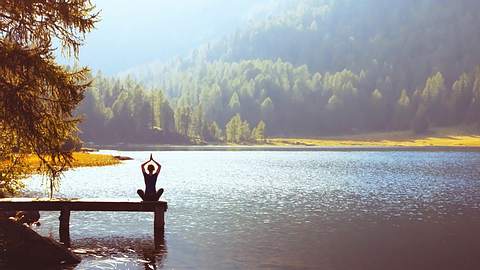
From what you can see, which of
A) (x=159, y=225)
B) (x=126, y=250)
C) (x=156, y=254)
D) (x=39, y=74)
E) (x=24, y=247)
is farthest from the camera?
(x=159, y=225)

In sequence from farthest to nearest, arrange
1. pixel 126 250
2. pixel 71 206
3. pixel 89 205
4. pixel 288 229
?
1. pixel 288 229
2. pixel 71 206
3. pixel 89 205
4. pixel 126 250

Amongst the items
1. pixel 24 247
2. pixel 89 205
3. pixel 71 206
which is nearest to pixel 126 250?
pixel 89 205

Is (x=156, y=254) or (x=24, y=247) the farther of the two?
(x=156, y=254)

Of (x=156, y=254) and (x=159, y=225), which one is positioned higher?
(x=159, y=225)

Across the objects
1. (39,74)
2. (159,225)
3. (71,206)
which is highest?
(39,74)

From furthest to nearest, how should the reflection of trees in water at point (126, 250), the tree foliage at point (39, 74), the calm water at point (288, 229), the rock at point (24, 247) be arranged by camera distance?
the calm water at point (288, 229) < the reflection of trees in water at point (126, 250) < the rock at point (24, 247) < the tree foliage at point (39, 74)

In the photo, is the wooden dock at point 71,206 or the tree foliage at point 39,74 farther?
the wooden dock at point 71,206

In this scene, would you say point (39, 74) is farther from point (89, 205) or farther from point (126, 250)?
point (89, 205)

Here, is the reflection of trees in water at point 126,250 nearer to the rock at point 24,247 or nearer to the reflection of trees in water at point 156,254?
the reflection of trees in water at point 156,254

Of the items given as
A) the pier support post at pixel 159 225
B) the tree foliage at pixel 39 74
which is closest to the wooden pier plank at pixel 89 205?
the pier support post at pixel 159 225

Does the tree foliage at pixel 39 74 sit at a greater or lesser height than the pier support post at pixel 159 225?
greater

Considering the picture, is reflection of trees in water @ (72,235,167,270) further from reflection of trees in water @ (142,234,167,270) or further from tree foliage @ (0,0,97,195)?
tree foliage @ (0,0,97,195)

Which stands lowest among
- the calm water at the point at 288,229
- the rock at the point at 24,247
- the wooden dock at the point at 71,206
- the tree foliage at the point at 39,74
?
the calm water at the point at 288,229

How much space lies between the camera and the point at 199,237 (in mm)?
31312
